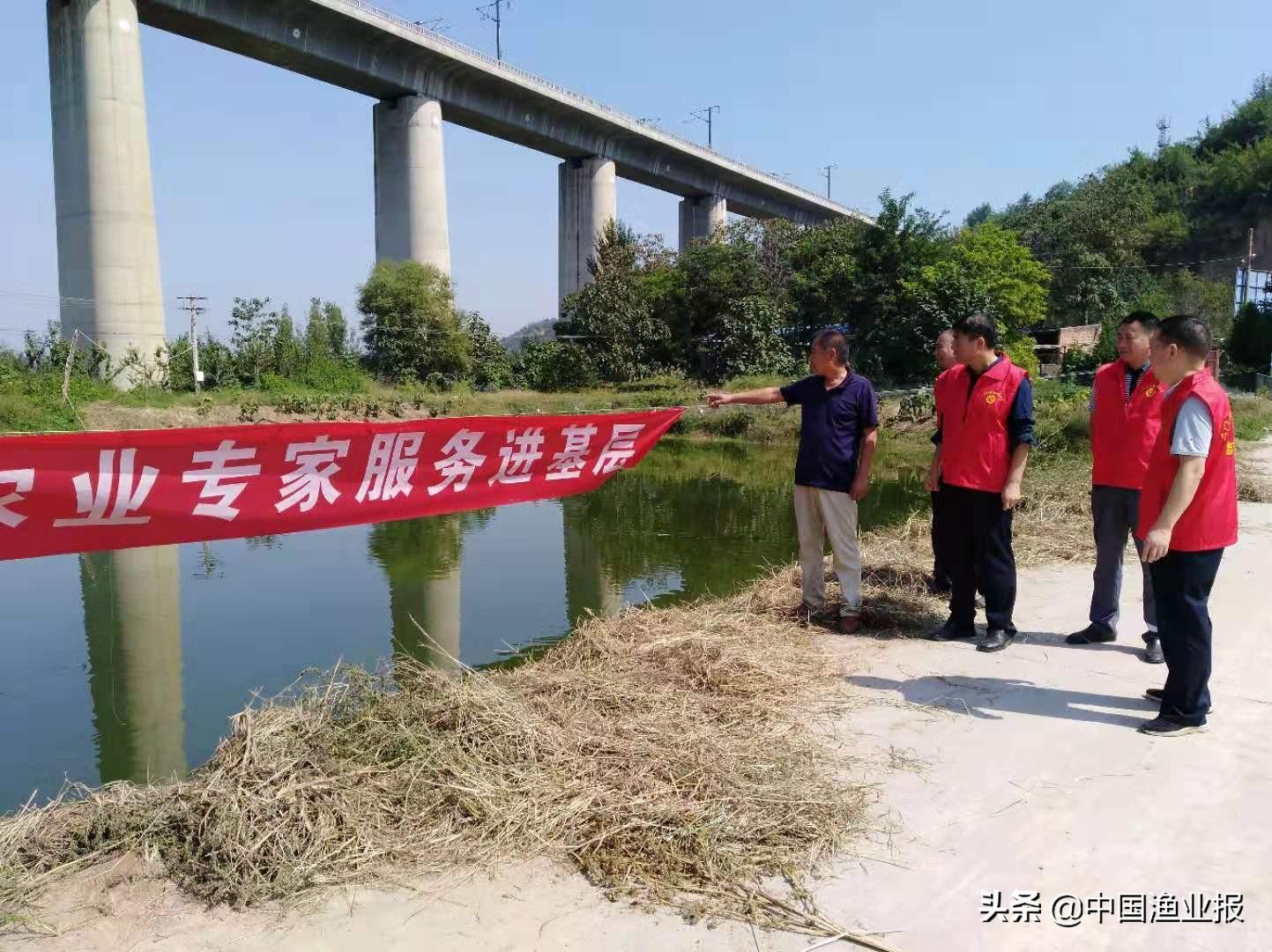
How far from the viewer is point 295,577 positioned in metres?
8.02

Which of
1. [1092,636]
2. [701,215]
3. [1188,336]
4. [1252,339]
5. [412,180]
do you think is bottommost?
[1092,636]

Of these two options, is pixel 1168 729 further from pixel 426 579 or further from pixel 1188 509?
pixel 426 579

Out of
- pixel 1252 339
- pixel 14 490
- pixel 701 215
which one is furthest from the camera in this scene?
pixel 701 215

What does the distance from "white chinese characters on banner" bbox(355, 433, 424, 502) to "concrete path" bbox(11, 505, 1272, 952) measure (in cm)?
200

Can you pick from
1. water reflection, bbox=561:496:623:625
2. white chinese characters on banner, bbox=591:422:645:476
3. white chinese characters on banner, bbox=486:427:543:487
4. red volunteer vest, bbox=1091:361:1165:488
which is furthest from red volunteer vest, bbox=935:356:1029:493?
water reflection, bbox=561:496:623:625

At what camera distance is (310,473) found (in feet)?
12.8

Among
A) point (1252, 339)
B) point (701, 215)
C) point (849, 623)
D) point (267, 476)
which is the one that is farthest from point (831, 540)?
point (701, 215)

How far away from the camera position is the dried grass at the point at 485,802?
2482 millimetres

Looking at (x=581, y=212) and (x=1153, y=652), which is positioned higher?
(x=581, y=212)

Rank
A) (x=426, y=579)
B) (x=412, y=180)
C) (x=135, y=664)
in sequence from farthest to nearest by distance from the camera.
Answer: (x=412, y=180), (x=426, y=579), (x=135, y=664)

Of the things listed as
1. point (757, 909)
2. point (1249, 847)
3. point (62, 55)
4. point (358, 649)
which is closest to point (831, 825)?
point (757, 909)

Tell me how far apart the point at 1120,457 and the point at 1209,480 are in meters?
1.18

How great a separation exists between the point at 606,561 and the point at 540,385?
25.3m

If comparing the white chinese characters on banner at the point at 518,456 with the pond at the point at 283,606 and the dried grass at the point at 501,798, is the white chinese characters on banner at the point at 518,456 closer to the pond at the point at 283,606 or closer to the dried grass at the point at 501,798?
the pond at the point at 283,606
